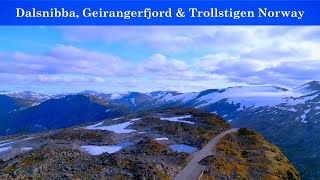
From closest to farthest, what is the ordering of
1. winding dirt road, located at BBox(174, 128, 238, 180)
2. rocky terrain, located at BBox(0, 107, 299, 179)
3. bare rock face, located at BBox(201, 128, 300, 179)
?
rocky terrain, located at BBox(0, 107, 299, 179)
winding dirt road, located at BBox(174, 128, 238, 180)
bare rock face, located at BBox(201, 128, 300, 179)

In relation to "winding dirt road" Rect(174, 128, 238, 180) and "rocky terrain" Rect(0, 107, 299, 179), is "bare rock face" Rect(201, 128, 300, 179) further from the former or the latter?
"winding dirt road" Rect(174, 128, 238, 180)

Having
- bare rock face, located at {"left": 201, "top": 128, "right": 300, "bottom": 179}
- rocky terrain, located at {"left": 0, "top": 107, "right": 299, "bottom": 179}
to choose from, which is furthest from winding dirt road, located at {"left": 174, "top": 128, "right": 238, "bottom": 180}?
bare rock face, located at {"left": 201, "top": 128, "right": 300, "bottom": 179}

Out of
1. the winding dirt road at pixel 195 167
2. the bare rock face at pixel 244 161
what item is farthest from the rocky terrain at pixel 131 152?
the winding dirt road at pixel 195 167

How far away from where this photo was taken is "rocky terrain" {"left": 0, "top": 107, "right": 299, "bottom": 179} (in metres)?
57.7

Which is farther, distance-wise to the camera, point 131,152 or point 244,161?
point 244,161

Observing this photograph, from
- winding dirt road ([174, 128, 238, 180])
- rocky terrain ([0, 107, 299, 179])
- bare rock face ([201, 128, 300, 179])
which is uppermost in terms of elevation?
rocky terrain ([0, 107, 299, 179])

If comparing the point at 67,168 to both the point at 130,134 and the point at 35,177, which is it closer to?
the point at 35,177

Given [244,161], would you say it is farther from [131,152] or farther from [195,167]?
[131,152]

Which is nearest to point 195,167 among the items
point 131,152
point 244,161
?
point 131,152

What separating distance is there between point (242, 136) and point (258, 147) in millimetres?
10569

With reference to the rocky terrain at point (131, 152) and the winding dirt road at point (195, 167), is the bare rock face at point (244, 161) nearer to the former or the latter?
the rocky terrain at point (131, 152)

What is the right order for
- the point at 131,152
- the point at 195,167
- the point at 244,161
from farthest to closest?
1. the point at 244,161
2. the point at 131,152
3. the point at 195,167

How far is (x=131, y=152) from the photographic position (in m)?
73.3

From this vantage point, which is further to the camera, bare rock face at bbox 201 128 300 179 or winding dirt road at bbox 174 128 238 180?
Answer: bare rock face at bbox 201 128 300 179
